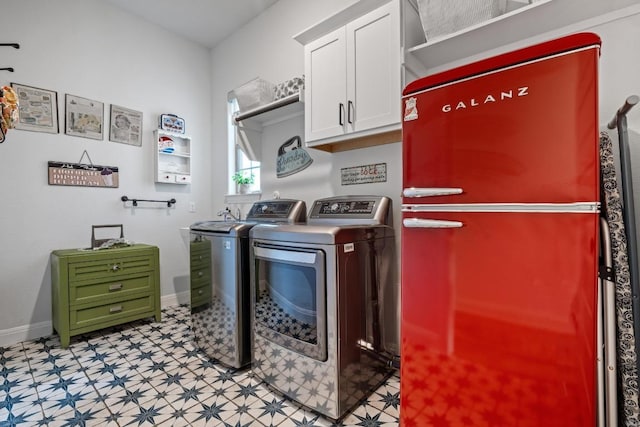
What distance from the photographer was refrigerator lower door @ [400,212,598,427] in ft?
3.04

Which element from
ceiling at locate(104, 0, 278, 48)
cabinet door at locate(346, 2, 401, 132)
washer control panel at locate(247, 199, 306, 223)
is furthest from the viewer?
ceiling at locate(104, 0, 278, 48)

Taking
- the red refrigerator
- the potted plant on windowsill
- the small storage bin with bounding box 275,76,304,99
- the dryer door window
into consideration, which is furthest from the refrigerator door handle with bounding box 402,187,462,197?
the potted plant on windowsill

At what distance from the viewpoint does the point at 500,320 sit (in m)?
1.05

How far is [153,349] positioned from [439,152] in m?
2.47

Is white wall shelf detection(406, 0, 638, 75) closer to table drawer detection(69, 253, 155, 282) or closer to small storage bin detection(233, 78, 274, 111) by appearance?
small storage bin detection(233, 78, 274, 111)

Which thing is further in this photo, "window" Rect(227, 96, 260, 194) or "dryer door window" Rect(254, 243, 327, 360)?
"window" Rect(227, 96, 260, 194)

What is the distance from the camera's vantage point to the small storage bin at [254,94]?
104 inches

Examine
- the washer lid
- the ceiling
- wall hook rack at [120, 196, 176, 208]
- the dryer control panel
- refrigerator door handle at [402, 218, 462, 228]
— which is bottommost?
the washer lid

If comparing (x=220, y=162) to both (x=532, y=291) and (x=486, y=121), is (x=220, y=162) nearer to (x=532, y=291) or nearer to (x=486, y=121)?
(x=486, y=121)

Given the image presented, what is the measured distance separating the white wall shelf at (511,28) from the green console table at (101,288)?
9.13 ft

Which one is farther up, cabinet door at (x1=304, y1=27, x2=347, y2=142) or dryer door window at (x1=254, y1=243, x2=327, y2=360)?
cabinet door at (x1=304, y1=27, x2=347, y2=142)

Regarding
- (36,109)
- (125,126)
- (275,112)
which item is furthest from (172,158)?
(275,112)

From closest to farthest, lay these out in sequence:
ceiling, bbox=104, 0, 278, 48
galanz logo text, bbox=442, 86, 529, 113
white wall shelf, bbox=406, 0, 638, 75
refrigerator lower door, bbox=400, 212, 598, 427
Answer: refrigerator lower door, bbox=400, 212, 598, 427 → galanz logo text, bbox=442, 86, 529, 113 → white wall shelf, bbox=406, 0, 638, 75 → ceiling, bbox=104, 0, 278, 48

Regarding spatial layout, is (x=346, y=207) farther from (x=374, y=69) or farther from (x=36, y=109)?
(x=36, y=109)
